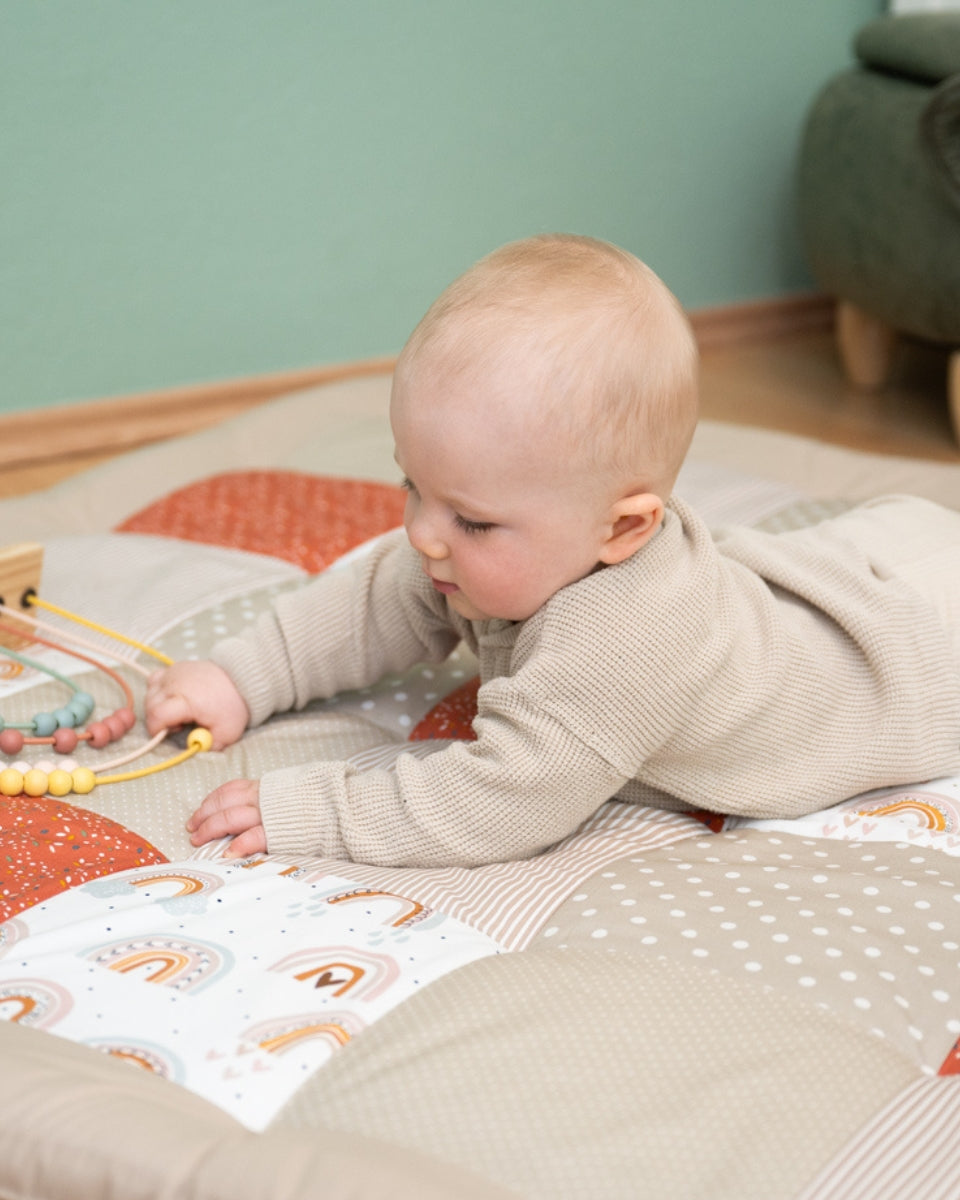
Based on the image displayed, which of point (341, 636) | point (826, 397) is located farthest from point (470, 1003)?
point (826, 397)

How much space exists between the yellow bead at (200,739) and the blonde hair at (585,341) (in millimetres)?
310

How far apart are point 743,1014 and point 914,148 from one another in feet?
5.46

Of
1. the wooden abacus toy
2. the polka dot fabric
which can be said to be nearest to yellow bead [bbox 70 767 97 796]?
the wooden abacus toy

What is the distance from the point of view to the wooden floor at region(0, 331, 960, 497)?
2.19m

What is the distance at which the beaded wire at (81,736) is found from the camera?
2.83 ft

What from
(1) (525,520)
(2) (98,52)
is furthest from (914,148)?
(1) (525,520)

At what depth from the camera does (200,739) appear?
928 millimetres

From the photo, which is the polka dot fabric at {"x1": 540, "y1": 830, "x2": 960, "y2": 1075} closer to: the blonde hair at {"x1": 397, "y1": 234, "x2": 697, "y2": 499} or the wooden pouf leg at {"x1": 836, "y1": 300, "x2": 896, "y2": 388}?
the blonde hair at {"x1": 397, "y1": 234, "x2": 697, "y2": 499}

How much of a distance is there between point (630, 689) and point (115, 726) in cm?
37

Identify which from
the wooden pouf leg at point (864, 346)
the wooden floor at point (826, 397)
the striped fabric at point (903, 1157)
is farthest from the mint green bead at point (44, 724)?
the wooden pouf leg at point (864, 346)

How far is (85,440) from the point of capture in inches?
71.6

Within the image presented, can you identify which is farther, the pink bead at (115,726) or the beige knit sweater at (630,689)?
the pink bead at (115,726)

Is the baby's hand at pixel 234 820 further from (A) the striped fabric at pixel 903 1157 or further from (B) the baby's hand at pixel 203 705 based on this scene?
(A) the striped fabric at pixel 903 1157

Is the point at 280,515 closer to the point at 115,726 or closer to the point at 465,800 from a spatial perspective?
the point at 115,726
